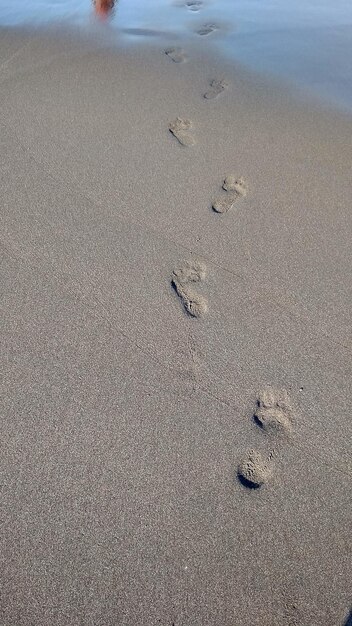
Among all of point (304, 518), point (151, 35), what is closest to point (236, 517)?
point (304, 518)

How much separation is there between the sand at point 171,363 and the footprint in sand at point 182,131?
0.14 feet

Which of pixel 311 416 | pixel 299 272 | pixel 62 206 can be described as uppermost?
pixel 299 272

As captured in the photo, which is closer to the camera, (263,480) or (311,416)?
(263,480)

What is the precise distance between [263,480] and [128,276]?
1270 millimetres

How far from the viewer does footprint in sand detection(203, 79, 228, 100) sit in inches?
156

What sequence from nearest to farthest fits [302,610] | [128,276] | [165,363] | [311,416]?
1. [302,610]
2. [311,416]
3. [165,363]
4. [128,276]

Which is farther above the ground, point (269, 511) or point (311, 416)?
point (311, 416)

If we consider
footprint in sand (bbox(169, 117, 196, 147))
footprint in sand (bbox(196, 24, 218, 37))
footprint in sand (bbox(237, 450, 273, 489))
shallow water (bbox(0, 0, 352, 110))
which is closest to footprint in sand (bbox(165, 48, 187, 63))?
shallow water (bbox(0, 0, 352, 110))

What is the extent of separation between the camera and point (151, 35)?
4.74m

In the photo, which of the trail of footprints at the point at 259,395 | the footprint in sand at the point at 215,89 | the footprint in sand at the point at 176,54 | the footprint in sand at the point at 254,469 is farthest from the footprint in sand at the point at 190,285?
the footprint in sand at the point at 176,54

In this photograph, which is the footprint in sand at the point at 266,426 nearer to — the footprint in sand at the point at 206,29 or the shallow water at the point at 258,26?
the shallow water at the point at 258,26

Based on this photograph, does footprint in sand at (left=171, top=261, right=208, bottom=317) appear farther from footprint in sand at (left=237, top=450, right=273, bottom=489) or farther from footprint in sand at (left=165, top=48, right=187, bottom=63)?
footprint in sand at (left=165, top=48, right=187, bottom=63)

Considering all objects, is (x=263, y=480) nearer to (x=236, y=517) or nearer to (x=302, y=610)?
(x=236, y=517)

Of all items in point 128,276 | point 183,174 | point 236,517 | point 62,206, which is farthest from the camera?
point 183,174
